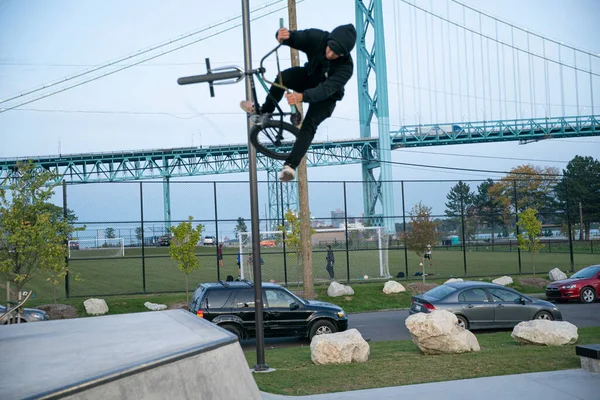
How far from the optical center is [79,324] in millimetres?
7398

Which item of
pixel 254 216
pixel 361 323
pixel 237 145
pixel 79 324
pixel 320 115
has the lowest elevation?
pixel 361 323

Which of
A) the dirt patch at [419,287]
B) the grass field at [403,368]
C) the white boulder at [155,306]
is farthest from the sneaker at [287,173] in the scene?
the dirt patch at [419,287]

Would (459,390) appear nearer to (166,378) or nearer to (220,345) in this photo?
(220,345)

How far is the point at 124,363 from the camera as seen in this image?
14.4ft

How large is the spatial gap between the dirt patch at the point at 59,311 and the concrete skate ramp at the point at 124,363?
42.1 feet

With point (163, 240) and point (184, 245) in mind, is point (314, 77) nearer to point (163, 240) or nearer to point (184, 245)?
point (184, 245)

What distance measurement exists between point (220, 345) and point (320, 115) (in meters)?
2.44

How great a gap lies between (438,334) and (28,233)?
12548 mm

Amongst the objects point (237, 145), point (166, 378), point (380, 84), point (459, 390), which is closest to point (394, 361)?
point (459, 390)

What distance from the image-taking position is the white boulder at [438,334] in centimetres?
1060

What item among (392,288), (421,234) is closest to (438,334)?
(392,288)

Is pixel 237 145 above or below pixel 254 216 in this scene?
above

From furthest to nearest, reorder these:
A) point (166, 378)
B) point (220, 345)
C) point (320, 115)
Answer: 1. point (320, 115)
2. point (220, 345)
3. point (166, 378)

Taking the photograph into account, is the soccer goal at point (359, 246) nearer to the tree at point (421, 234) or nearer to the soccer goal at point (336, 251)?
the soccer goal at point (336, 251)
